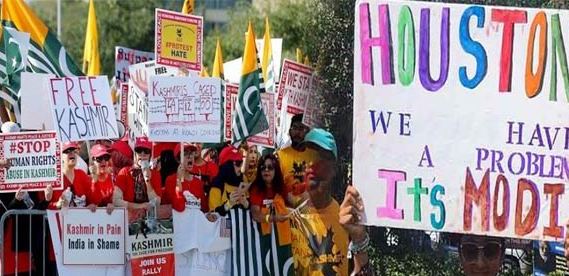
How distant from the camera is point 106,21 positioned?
52781mm

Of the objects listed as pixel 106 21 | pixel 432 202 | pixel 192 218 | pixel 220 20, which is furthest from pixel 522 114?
pixel 220 20

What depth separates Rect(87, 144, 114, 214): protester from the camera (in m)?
10.3

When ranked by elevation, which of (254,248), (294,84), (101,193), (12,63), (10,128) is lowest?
(254,248)

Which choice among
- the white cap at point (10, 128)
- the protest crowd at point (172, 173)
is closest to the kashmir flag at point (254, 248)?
the protest crowd at point (172, 173)

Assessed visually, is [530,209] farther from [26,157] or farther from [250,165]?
[26,157]

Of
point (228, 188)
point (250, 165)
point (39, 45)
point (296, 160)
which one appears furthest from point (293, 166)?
point (39, 45)

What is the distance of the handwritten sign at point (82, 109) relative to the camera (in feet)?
34.0

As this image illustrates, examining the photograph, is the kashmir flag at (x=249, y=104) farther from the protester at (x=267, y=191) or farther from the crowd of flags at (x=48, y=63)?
the protester at (x=267, y=191)

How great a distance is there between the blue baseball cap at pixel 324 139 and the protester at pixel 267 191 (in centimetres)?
132

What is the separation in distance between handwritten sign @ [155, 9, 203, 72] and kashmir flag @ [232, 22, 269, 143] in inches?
29.7

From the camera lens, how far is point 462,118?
19.8 feet

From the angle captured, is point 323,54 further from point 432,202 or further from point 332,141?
point 432,202

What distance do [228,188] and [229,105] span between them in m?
1.35

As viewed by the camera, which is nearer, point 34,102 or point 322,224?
point 322,224
